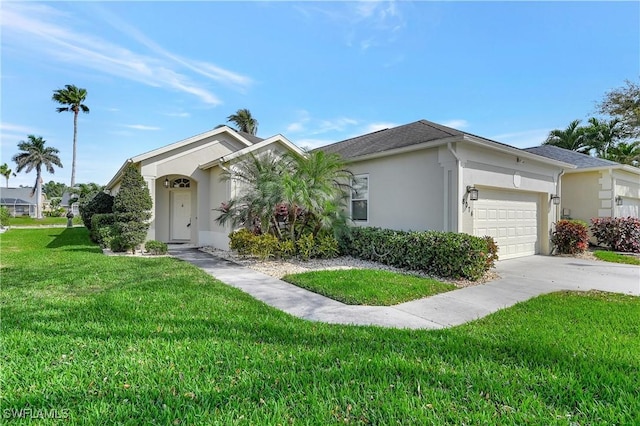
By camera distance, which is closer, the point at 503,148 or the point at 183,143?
the point at 503,148

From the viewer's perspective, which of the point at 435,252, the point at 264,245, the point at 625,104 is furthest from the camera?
the point at 625,104

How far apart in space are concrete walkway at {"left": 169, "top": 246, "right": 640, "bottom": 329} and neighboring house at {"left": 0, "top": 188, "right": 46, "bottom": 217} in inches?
2647

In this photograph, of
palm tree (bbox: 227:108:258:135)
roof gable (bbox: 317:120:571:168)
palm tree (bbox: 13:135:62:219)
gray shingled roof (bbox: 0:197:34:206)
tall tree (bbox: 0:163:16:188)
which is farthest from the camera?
tall tree (bbox: 0:163:16:188)

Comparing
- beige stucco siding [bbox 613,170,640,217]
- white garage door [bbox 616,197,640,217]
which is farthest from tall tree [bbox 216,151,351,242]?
white garage door [bbox 616,197,640,217]

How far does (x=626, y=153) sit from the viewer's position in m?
24.6

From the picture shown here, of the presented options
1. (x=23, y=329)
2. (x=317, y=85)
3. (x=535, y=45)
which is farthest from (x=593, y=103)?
(x=23, y=329)

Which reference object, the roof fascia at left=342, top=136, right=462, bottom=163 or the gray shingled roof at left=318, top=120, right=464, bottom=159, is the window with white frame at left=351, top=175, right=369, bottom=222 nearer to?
the roof fascia at left=342, top=136, right=462, bottom=163

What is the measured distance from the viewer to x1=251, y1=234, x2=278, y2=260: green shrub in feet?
32.3

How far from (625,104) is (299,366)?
78.9 feet

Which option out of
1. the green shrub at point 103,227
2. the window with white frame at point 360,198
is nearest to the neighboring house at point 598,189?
the window with white frame at point 360,198

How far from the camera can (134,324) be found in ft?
14.4

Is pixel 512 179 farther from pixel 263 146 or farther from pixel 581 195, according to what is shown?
pixel 263 146

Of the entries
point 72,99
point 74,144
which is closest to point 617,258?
point 72,99

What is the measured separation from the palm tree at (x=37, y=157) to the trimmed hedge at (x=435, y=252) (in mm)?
58368
